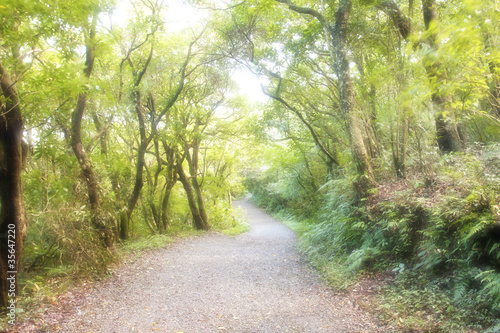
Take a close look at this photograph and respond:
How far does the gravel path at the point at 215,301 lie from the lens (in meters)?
3.75

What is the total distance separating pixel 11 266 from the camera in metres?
3.86

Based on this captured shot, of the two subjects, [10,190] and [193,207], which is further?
[193,207]

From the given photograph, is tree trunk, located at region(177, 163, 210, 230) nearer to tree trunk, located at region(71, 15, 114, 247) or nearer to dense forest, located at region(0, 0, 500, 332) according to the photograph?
dense forest, located at region(0, 0, 500, 332)

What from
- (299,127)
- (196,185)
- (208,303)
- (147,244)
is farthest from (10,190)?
(299,127)

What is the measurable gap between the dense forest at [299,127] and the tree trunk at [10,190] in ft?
0.06

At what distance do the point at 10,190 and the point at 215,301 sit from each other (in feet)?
11.5

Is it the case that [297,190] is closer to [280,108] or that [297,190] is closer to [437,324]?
[280,108]

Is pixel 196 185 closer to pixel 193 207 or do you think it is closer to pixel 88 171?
pixel 193 207

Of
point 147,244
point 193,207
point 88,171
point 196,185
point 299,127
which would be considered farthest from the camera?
point 196,185

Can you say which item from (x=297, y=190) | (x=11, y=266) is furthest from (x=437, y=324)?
(x=297, y=190)

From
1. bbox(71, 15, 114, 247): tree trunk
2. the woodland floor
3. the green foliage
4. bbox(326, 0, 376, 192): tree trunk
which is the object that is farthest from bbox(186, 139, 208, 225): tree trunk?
bbox(326, 0, 376, 192): tree trunk

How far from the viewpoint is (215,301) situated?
4688 mm

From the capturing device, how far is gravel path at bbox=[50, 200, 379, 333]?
3.75m

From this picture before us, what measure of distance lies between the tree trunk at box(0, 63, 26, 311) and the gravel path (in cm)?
103
